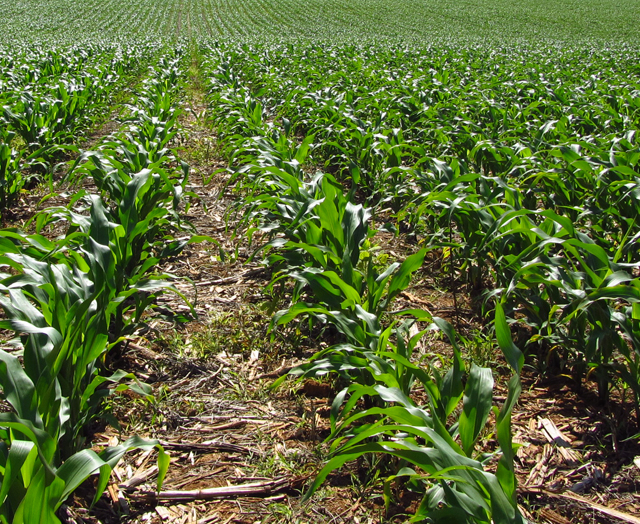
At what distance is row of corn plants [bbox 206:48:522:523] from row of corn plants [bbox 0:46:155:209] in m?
2.28

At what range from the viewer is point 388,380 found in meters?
1.78

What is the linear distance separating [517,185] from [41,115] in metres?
5.20

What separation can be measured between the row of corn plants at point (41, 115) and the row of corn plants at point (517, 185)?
2049 mm

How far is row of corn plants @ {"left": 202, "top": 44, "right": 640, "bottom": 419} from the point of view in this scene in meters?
2.31

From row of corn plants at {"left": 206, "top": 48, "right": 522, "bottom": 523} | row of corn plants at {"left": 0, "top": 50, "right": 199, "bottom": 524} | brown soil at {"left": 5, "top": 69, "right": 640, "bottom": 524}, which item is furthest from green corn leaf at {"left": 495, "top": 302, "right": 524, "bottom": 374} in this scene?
row of corn plants at {"left": 0, "top": 50, "right": 199, "bottom": 524}

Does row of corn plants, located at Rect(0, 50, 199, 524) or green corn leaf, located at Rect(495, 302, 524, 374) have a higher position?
green corn leaf, located at Rect(495, 302, 524, 374)

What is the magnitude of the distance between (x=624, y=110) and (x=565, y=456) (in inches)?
257

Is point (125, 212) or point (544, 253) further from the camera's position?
point (125, 212)

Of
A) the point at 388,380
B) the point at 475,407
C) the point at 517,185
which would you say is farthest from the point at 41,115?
the point at 475,407

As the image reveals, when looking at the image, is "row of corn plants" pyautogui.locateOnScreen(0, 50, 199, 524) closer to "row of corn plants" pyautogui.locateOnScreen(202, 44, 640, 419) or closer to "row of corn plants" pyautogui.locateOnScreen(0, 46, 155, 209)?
"row of corn plants" pyautogui.locateOnScreen(202, 44, 640, 419)

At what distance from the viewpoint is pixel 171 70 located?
11422 millimetres

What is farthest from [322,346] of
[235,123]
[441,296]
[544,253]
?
[235,123]

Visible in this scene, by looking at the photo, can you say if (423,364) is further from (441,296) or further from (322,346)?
(441,296)

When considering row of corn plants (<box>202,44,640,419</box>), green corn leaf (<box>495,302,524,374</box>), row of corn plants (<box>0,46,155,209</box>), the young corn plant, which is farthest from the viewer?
row of corn plants (<box>0,46,155,209</box>)
